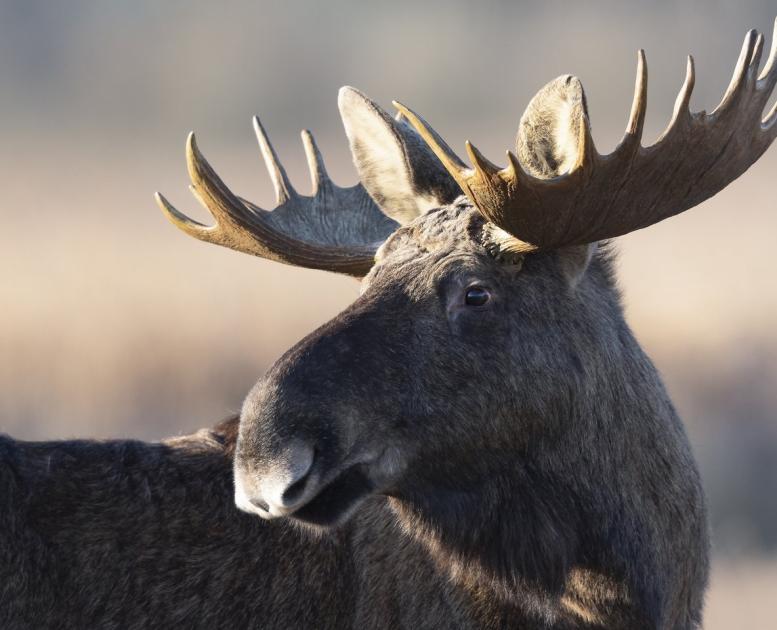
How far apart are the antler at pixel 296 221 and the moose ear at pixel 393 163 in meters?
0.19

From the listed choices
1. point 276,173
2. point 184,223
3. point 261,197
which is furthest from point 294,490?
point 261,197

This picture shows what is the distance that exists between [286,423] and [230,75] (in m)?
27.0

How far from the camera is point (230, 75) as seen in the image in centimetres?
3072

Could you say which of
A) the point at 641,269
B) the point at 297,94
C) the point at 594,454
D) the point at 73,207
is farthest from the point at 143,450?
the point at 297,94

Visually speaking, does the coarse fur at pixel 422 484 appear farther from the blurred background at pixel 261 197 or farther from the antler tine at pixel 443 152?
the blurred background at pixel 261 197

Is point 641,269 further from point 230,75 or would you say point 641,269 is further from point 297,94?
point 230,75

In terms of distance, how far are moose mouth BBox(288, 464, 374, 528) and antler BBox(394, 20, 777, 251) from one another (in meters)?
0.85

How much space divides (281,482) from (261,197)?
1454 cm

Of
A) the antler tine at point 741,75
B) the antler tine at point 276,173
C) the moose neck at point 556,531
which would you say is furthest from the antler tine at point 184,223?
the antler tine at point 741,75

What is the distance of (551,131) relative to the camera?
16.1ft

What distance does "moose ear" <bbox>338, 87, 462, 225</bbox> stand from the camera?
532cm

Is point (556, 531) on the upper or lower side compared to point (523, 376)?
lower

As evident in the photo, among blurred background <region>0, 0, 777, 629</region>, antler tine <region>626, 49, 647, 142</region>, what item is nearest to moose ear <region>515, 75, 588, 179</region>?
antler tine <region>626, 49, 647, 142</region>

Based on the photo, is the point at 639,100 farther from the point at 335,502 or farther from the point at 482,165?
the point at 335,502
